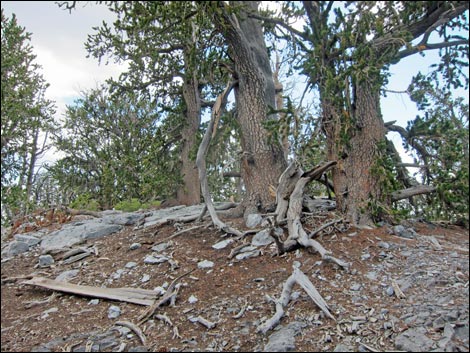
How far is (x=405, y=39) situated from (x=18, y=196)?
6494mm

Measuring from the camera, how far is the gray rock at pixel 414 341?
262 centimetres

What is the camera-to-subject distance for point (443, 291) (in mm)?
2949

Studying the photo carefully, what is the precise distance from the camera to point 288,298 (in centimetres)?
346

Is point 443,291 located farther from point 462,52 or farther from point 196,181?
point 196,181

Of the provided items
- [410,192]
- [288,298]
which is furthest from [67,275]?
[410,192]

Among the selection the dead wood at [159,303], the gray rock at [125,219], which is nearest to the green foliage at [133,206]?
the gray rock at [125,219]

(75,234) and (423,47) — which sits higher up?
(423,47)

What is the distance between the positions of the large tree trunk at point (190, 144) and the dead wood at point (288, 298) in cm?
542

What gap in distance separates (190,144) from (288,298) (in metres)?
6.02

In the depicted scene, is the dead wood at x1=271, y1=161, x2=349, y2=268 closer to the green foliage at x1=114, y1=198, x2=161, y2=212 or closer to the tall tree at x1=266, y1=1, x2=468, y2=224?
the tall tree at x1=266, y1=1, x2=468, y2=224

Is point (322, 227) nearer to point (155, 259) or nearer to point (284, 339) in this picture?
point (284, 339)

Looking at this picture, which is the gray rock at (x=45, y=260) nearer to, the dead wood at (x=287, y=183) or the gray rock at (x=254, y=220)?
the gray rock at (x=254, y=220)

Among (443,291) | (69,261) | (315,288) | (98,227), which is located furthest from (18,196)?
(443,291)

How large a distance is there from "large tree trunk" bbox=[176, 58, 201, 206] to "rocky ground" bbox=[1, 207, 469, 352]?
360 cm
